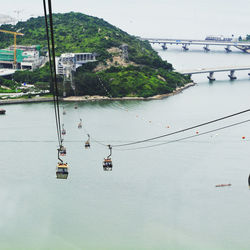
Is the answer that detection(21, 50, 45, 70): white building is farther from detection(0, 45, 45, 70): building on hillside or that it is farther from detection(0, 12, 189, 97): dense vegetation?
detection(0, 12, 189, 97): dense vegetation

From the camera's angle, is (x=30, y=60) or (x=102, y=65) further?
(x=30, y=60)

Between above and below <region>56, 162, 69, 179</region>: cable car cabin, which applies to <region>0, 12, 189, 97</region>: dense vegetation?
above

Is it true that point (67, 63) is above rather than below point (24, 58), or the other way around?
below

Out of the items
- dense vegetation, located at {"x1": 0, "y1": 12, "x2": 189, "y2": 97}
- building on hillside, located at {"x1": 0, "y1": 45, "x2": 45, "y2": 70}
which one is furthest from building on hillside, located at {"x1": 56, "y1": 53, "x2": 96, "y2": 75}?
building on hillside, located at {"x1": 0, "y1": 45, "x2": 45, "y2": 70}

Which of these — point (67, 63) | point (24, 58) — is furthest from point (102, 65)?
point (24, 58)

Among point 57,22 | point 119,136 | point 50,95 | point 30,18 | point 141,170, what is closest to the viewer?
point 141,170

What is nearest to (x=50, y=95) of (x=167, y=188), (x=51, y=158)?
(x=51, y=158)

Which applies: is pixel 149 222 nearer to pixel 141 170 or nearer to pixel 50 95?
pixel 141 170

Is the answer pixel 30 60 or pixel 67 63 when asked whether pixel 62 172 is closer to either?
pixel 67 63

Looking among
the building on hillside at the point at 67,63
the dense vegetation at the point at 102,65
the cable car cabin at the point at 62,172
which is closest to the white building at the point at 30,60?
the dense vegetation at the point at 102,65
